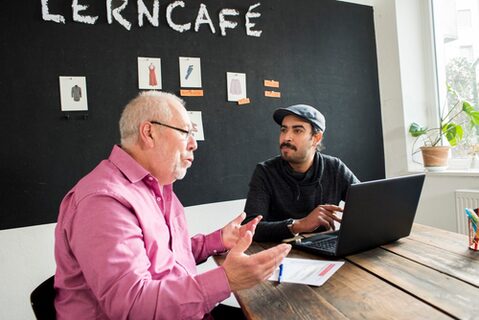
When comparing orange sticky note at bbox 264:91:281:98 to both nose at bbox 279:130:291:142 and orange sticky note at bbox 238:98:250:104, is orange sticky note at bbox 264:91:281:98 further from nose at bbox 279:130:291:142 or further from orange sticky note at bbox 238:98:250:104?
nose at bbox 279:130:291:142

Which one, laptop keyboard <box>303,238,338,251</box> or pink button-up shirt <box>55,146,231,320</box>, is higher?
pink button-up shirt <box>55,146,231,320</box>

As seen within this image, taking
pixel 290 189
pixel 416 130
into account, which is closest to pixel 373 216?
pixel 290 189

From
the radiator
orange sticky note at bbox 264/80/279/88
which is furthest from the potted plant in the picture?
orange sticky note at bbox 264/80/279/88

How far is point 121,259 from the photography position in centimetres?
77

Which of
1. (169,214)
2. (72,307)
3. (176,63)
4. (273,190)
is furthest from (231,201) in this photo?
(72,307)

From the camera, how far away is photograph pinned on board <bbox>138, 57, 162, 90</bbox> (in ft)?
6.86

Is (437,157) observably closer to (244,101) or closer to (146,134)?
(244,101)

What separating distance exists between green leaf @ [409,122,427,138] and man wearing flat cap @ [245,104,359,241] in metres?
1.37

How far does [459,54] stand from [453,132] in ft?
2.32

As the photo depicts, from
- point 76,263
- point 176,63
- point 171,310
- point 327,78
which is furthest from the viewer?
point 327,78

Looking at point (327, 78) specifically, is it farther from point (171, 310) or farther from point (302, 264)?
point (171, 310)

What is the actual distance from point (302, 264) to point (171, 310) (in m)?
0.50

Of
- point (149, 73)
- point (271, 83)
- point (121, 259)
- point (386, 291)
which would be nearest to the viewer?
point (121, 259)

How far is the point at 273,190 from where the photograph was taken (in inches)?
69.2
